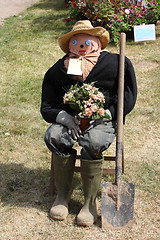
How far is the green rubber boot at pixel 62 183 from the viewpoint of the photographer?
3.20 m

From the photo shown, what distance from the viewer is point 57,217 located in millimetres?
3189

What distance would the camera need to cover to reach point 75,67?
322 cm

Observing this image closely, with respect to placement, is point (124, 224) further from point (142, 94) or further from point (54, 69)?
point (142, 94)

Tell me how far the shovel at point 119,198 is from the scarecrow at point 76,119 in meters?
0.10

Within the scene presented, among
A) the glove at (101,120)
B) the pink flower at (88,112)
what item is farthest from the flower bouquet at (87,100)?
the glove at (101,120)

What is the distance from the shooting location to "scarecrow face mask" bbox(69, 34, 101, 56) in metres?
3.29

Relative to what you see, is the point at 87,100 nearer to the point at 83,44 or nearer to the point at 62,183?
the point at 83,44

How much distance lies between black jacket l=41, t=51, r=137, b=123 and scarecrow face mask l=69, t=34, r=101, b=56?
119 millimetres

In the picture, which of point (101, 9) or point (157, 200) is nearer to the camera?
point (157, 200)

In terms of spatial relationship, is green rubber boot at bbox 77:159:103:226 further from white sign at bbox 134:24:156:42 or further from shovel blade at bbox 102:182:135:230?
white sign at bbox 134:24:156:42

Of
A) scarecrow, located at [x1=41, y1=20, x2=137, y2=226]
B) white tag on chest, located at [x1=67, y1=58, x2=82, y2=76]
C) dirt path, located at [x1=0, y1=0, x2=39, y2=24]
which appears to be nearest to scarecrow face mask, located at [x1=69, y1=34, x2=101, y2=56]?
scarecrow, located at [x1=41, y1=20, x2=137, y2=226]

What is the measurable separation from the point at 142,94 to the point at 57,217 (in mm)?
3348

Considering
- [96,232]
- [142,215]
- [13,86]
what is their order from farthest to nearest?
1. [13,86]
2. [142,215]
3. [96,232]

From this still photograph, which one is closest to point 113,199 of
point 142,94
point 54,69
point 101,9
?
point 54,69
